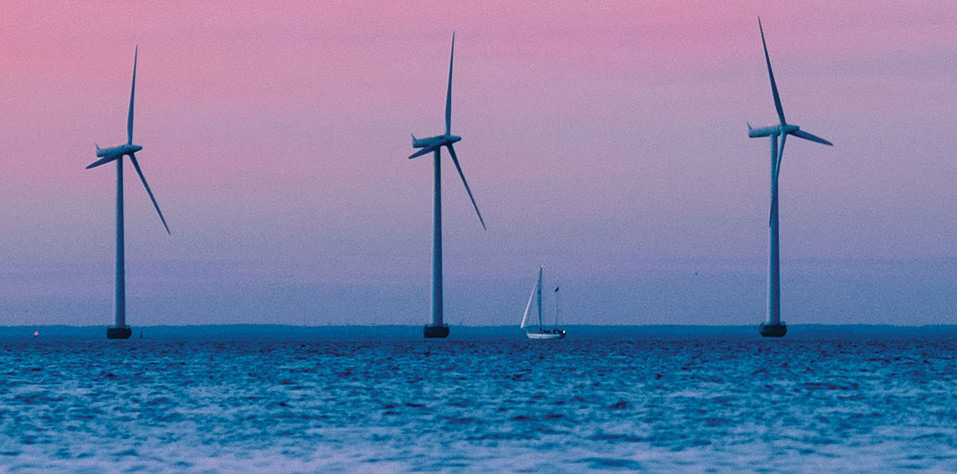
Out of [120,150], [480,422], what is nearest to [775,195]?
[120,150]

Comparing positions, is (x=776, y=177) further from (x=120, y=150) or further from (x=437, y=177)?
(x=120, y=150)

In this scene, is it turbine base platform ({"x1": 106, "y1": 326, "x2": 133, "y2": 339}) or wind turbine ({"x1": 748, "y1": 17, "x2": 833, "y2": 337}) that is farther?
turbine base platform ({"x1": 106, "y1": 326, "x2": 133, "y2": 339})

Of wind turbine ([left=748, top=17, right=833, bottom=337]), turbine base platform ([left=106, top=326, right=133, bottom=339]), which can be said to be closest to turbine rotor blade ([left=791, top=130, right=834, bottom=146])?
wind turbine ([left=748, top=17, right=833, bottom=337])

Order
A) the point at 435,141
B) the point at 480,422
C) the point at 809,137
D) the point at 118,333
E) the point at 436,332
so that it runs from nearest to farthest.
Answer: the point at 480,422, the point at 809,137, the point at 435,141, the point at 436,332, the point at 118,333

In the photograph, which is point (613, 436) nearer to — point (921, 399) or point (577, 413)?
point (577, 413)

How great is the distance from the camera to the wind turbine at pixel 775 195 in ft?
509

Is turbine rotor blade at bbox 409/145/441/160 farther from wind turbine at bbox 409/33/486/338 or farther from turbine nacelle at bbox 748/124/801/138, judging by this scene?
turbine nacelle at bbox 748/124/801/138

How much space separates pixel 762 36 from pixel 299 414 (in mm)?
109044

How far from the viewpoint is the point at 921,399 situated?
61.7m

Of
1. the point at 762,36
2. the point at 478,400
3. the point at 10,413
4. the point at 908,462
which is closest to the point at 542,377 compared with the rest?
the point at 478,400

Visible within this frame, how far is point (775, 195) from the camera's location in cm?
16450

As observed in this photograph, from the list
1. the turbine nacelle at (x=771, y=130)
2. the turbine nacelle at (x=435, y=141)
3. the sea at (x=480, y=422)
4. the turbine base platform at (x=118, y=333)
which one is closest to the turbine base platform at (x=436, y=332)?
the turbine nacelle at (x=435, y=141)

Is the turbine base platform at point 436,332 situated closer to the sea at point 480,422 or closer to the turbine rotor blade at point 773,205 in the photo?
the turbine rotor blade at point 773,205

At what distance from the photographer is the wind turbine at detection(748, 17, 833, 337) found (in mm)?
155000
